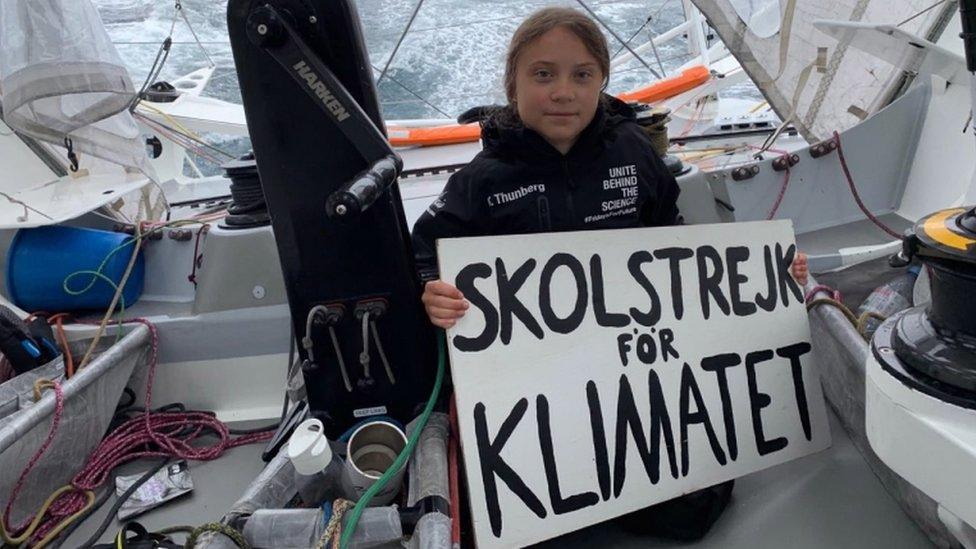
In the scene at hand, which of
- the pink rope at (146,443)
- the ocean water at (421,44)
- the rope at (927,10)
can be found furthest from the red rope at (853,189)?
the ocean water at (421,44)

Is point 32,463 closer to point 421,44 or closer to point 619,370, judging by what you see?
point 619,370

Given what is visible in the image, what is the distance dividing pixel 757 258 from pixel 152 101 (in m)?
4.35

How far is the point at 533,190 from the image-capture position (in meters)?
1.53

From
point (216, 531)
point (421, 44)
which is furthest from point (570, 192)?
point (421, 44)

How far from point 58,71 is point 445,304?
4.36ft

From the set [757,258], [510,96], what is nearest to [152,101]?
[510,96]

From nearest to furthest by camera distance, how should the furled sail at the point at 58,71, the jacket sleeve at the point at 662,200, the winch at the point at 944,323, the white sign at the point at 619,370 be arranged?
the winch at the point at 944,323
the white sign at the point at 619,370
the jacket sleeve at the point at 662,200
the furled sail at the point at 58,71

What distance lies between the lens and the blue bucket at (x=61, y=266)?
2.07m

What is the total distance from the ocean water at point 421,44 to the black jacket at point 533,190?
627cm

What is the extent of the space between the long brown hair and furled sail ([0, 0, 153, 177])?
1180mm

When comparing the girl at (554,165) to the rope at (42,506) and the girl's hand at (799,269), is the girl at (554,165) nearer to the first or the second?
the girl's hand at (799,269)

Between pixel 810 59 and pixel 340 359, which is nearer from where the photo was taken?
pixel 340 359

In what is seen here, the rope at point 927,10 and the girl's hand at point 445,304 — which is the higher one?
the rope at point 927,10

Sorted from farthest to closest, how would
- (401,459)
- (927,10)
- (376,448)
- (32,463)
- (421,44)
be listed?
(421,44) < (927,10) < (32,463) < (376,448) < (401,459)
